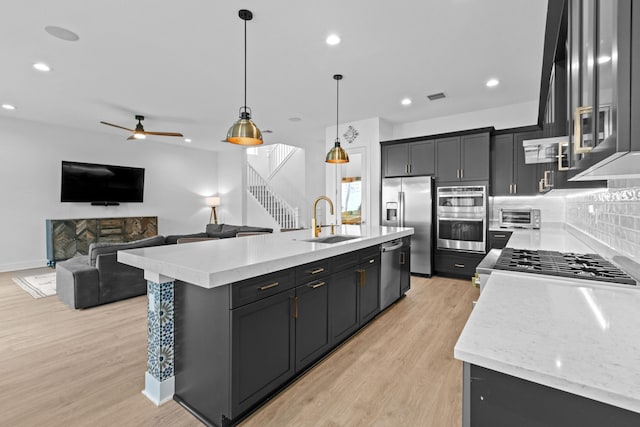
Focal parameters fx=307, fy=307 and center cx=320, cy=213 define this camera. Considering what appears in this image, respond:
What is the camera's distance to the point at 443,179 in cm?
514

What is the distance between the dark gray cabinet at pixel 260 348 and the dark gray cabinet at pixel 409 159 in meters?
4.05

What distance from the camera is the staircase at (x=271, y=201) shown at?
8.62m

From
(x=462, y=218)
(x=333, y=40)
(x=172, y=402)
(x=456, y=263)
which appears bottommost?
(x=172, y=402)

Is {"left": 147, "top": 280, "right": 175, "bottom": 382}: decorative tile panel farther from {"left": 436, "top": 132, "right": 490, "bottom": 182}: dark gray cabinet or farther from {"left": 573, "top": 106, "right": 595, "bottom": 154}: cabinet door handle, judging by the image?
{"left": 436, "top": 132, "right": 490, "bottom": 182}: dark gray cabinet

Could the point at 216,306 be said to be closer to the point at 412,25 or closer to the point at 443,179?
the point at 412,25

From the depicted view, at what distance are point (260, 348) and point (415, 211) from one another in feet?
13.3

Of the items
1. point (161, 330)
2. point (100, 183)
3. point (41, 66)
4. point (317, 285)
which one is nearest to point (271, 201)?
point (100, 183)

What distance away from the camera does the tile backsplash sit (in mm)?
Answer: 1415

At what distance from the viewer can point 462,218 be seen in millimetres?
4938

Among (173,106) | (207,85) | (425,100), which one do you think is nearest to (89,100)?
(173,106)

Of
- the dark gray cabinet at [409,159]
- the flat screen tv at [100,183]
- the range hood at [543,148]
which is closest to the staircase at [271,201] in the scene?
the flat screen tv at [100,183]

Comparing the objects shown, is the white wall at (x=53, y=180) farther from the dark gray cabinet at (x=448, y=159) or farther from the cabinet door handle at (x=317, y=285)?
the cabinet door handle at (x=317, y=285)

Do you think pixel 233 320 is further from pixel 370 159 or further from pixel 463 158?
pixel 370 159

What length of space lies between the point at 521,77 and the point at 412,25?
80.1 inches
